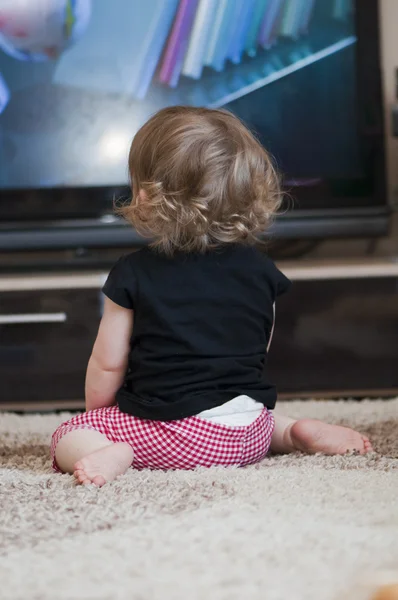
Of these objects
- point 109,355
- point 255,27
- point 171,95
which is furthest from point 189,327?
point 255,27

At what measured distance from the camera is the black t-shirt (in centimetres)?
138

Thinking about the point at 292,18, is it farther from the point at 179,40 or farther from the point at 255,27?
the point at 179,40

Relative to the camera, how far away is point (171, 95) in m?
2.68

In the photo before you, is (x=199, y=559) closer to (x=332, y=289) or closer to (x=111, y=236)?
(x=332, y=289)

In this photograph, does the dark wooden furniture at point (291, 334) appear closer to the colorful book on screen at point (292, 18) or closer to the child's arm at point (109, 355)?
the colorful book on screen at point (292, 18)

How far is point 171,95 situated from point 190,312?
144 cm

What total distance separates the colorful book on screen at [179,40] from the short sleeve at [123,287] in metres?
1.41

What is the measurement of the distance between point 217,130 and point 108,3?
1.42 metres

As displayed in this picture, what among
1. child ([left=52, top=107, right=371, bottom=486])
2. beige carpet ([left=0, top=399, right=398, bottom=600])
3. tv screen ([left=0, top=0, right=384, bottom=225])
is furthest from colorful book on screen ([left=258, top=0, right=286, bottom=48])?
beige carpet ([left=0, top=399, right=398, bottom=600])

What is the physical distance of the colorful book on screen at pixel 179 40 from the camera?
2652 mm

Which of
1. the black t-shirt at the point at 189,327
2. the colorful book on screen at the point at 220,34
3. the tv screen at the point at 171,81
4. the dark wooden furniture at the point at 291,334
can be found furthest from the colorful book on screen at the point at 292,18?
the black t-shirt at the point at 189,327

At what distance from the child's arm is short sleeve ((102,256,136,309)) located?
23mm

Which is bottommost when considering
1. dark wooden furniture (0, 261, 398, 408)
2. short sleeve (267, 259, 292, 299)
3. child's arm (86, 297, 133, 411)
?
dark wooden furniture (0, 261, 398, 408)

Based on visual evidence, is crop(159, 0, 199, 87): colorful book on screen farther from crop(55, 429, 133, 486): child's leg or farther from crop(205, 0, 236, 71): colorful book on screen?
crop(55, 429, 133, 486): child's leg
